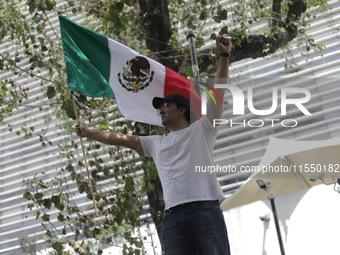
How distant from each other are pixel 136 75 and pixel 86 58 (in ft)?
1.47

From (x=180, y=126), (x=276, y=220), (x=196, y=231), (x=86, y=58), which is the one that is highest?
(x=86, y=58)

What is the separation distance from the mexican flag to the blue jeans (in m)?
1.77

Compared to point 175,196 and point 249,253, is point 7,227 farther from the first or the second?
point 175,196

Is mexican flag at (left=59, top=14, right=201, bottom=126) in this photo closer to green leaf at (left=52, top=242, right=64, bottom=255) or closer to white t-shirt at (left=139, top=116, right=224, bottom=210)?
white t-shirt at (left=139, top=116, right=224, bottom=210)

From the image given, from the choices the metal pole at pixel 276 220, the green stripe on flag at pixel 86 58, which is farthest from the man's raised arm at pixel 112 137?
the metal pole at pixel 276 220

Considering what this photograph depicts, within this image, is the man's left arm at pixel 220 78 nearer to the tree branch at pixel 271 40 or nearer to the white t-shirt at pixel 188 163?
the white t-shirt at pixel 188 163

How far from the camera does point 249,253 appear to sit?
10305 mm

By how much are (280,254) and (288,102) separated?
5704 mm

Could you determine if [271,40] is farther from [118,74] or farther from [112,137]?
[112,137]

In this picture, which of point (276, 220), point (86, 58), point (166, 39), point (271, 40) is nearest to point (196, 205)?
point (86, 58)

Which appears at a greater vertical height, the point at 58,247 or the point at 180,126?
the point at 180,126

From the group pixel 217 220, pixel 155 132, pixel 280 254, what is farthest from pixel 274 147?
pixel 280 254

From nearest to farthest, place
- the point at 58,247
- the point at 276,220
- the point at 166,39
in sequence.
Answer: the point at 58,247, the point at 166,39, the point at 276,220

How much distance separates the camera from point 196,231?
3.61 meters
